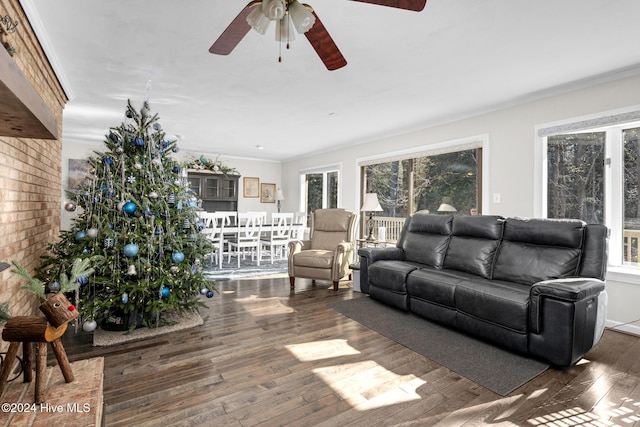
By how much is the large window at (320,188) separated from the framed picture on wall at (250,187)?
1.31 meters

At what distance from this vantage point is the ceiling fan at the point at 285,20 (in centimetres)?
156

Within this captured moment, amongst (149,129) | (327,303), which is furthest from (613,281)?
(149,129)

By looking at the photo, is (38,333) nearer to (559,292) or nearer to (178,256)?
(178,256)

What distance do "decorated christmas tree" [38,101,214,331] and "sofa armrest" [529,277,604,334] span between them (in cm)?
263

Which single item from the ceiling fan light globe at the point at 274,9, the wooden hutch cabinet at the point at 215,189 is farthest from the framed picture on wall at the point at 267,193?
the ceiling fan light globe at the point at 274,9

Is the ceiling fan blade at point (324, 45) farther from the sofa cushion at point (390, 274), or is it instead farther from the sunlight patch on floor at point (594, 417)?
the sunlight patch on floor at point (594, 417)

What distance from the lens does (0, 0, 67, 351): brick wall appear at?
1995 millimetres

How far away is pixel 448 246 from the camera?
145 inches

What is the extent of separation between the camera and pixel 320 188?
8.00 meters

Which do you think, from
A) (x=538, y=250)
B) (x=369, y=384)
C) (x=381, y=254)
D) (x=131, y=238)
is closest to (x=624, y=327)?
(x=538, y=250)

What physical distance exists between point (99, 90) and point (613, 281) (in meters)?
5.79

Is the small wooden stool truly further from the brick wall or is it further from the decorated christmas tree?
the decorated christmas tree

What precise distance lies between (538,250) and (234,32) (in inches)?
121

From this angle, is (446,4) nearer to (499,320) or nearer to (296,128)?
(499,320)
